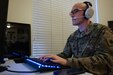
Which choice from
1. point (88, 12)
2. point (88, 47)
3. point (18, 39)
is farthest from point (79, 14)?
point (18, 39)

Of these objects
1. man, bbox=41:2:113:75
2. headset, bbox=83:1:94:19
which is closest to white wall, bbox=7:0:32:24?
man, bbox=41:2:113:75

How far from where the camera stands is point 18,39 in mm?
1709

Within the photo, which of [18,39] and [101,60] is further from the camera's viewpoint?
[18,39]

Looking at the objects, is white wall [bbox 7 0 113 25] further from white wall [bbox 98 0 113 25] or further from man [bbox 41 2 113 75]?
white wall [bbox 98 0 113 25]

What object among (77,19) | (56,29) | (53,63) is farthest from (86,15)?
(53,63)

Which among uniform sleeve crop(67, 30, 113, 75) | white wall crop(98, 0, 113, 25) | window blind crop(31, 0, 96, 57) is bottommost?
uniform sleeve crop(67, 30, 113, 75)

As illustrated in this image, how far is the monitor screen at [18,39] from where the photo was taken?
64.2 inches

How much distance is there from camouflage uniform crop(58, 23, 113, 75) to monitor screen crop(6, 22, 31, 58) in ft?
1.42

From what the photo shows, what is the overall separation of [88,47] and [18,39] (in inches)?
29.1

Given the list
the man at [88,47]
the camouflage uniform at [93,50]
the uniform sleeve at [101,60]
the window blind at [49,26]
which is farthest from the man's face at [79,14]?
the window blind at [49,26]

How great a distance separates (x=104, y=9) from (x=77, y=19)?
1.45m

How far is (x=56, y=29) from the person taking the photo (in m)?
2.26

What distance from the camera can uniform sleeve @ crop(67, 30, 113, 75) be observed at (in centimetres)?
111

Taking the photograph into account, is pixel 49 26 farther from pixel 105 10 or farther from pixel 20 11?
pixel 105 10
